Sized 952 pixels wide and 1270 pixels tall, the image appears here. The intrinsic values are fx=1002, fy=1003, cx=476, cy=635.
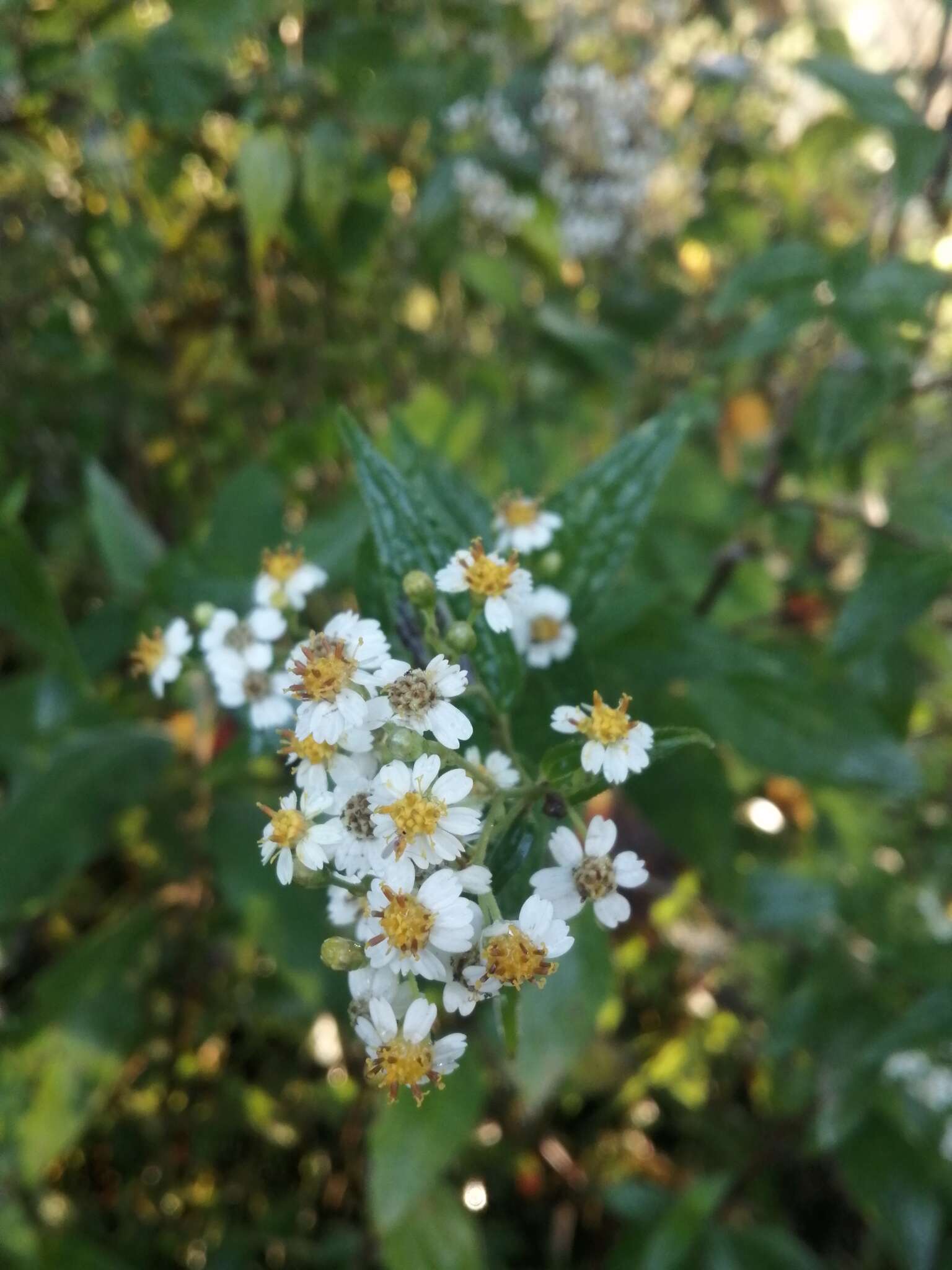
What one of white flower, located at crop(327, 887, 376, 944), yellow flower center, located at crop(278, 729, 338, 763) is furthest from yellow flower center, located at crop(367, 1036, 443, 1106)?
yellow flower center, located at crop(278, 729, 338, 763)

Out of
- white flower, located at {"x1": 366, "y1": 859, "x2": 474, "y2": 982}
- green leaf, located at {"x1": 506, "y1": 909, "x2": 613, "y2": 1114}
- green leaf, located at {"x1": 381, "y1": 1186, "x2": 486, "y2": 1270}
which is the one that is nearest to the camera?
white flower, located at {"x1": 366, "y1": 859, "x2": 474, "y2": 982}

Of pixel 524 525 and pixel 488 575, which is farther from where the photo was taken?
pixel 524 525

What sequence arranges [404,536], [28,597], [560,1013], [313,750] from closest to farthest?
[313,750], [404,536], [560,1013], [28,597]

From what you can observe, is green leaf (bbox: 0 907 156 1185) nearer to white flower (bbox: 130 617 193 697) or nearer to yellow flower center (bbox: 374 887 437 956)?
white flower (bbox: 130 617 193 697)

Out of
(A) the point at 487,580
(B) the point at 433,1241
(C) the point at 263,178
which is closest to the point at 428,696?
(A) the point at 487,580

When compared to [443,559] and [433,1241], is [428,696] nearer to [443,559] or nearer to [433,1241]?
[443,559]

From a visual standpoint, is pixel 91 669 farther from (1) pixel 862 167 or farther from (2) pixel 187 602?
(1) pixel 862 167
